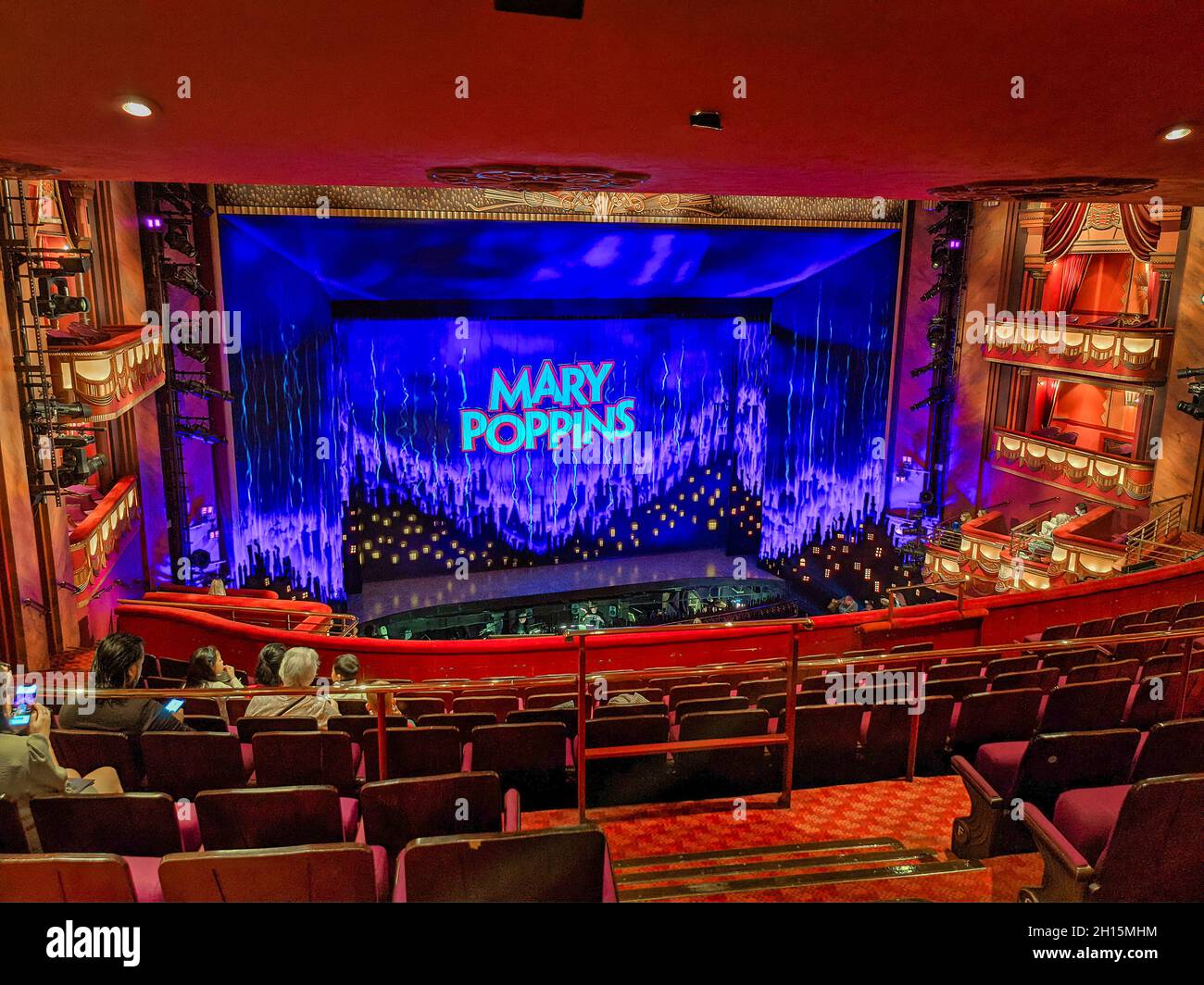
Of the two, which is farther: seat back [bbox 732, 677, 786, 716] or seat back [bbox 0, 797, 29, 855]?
seat back [bbox 732, 677, 786, 716]

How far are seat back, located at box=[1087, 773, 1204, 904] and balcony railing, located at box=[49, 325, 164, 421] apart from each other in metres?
8.59

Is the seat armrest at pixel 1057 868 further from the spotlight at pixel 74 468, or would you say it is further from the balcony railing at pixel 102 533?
the balcony railing at pixel 102 533

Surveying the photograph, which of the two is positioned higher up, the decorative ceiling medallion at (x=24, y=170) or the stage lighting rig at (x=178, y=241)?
the stage lighting rig at (x=178, y=241)

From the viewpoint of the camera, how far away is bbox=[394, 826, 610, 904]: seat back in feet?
8.14

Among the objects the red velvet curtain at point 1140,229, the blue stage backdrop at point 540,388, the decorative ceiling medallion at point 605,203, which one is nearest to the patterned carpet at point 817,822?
the decorative ceiling medallion at point 605,203

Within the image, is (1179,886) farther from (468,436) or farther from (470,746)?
(468,436)

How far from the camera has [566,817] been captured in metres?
4.06

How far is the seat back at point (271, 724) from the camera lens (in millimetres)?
4266

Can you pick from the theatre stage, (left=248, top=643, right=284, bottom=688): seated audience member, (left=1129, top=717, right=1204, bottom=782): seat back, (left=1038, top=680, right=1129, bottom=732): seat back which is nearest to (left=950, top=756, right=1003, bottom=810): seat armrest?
(left=1129, top=717, right=1204, bottom=782): seat back

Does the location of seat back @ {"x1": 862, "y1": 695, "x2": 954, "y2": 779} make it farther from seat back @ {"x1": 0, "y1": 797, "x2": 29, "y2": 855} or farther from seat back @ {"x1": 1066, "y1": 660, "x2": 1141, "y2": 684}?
seat back @ {"x1": 0, "y1": 797, "x2": 29, "y2": 855}

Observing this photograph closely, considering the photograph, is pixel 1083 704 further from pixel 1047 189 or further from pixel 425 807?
pixel 425 807

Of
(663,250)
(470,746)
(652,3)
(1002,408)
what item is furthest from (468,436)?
(652,3)

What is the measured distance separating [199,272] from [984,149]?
10.7m

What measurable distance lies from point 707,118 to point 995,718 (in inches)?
120
